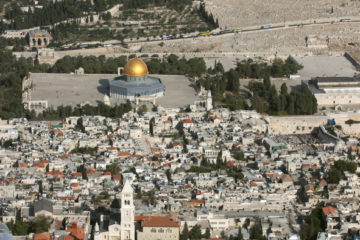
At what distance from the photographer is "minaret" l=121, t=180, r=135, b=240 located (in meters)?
37.7

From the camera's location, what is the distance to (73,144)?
49.1 meters

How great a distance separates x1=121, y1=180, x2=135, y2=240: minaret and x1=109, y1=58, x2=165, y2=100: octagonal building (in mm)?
20766

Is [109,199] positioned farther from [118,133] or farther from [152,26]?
[152,26]

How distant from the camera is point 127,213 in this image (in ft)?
124

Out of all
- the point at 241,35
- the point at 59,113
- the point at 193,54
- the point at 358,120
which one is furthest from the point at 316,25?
the point at 59,113

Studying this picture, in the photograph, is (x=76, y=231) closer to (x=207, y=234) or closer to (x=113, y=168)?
(x=207, y=234)

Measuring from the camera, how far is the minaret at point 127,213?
3772cm

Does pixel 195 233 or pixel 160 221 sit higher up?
pixel 160 221

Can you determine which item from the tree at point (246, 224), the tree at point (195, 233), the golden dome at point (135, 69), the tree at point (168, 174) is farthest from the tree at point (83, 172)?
the golden dome at point (135, 69)

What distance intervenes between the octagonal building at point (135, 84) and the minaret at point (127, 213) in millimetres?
20766

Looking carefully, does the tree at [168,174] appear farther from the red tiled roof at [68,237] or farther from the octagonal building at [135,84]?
the octagonal building at [135,84]

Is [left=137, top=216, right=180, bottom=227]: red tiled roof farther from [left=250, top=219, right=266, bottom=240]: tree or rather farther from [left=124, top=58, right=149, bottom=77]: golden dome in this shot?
[left=124, top=58, right=149, bottom=77]: golden dome

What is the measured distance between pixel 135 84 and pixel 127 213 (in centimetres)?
2194

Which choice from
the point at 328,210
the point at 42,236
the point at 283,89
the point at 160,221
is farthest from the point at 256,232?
the point at 283,89
